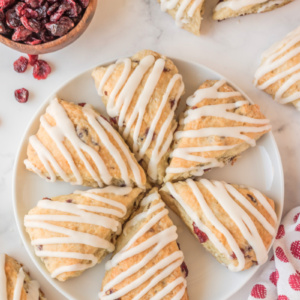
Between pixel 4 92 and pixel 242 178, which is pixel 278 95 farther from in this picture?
pixel 4 92

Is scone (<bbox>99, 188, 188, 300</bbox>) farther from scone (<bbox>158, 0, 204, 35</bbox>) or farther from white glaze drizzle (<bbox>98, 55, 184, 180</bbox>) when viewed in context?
scone (<bbox>158, 0, 204, 35</bbox>)

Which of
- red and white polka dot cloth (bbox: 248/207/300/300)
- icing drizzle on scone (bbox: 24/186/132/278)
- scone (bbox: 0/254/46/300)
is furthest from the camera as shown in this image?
red and white polka dot cloth (bbox: 248/207/300/300)

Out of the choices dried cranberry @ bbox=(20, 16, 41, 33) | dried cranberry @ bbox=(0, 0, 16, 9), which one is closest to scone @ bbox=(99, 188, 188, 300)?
dried cranberry @ bbox=(20, 16, 41, 33)

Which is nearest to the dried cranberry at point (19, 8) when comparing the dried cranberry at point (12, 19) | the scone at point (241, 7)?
the dried cranberry at point (12, 19)

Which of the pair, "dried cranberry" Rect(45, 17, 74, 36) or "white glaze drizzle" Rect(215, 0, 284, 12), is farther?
"white glaze drizzle" Rect(215, 0, 284, 12)

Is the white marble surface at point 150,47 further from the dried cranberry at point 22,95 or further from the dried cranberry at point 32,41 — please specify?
the dried cranberry at point 32,41

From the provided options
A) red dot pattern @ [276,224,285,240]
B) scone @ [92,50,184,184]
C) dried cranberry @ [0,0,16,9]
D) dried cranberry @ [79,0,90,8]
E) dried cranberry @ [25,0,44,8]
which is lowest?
red dot pattern @ [276,224,285,240]

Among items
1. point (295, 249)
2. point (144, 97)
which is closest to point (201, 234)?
point (295, 249)

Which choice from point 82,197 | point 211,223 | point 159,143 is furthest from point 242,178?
point 82,197
